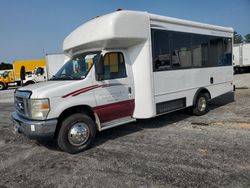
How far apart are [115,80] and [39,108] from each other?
190cm

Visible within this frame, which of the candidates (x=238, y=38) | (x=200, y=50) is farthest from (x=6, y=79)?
(x=238, y=38)

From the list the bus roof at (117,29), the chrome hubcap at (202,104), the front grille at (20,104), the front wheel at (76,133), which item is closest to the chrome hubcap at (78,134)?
the front wheel at (76,133)

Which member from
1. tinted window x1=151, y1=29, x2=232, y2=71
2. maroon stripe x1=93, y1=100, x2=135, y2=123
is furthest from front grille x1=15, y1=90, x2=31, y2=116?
tinted window x1=151, y1=29, x2=232, y2=71

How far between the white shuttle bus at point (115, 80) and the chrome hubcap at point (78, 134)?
21mm

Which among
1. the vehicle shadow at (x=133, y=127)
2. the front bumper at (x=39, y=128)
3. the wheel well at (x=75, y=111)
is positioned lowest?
the vehicle shadow at (x=133, y=127)

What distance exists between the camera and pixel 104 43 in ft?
19.2

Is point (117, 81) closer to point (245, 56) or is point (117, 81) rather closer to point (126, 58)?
point (126, 58)

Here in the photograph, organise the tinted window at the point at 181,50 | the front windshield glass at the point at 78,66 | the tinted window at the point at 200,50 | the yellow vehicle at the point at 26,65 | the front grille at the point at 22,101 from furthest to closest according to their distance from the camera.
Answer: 1. the yellow vehicle at the point at 26,65
2. the tinted window at the point at 200,50
3. the tinted window at the point at 181,50
4. the front windshield glass at the point at 78,66
5. the front grille at the point at 22,101

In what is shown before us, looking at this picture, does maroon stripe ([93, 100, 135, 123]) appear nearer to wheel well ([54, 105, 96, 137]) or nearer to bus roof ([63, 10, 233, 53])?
wheel well ([54, 105, 96, 137])

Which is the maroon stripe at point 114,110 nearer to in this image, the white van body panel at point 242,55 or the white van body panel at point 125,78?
the white van body panel at point 125,78

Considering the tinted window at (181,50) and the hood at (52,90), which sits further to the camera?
the tinted window at (181,50)

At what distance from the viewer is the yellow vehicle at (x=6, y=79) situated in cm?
2930

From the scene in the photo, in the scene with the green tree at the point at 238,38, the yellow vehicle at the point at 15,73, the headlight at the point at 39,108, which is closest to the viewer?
the headlight at the point at 39,108

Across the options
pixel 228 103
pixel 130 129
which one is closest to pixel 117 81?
pixel 130 129
